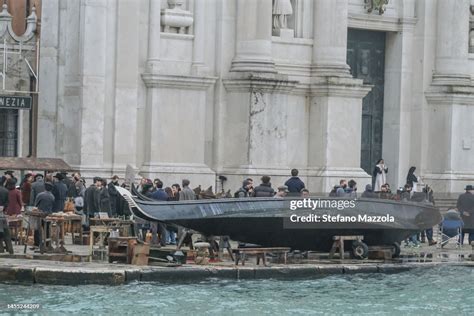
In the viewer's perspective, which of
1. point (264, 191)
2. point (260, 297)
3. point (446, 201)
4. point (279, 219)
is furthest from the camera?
point (446, 201)

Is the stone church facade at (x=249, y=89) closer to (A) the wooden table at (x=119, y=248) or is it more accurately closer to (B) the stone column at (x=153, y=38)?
(B) the stone column at (x=153, y=38)

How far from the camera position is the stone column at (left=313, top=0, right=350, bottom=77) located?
1927 inches

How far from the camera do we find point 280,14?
159 ft

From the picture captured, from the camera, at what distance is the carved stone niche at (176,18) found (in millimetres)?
46625

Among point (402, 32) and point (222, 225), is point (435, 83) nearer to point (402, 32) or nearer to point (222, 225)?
point (402, 32)

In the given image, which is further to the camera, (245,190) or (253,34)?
(253,34)

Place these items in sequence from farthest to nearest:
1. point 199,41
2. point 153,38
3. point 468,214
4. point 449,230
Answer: point 199,41
point 153,38
point 468,214
point 449,230

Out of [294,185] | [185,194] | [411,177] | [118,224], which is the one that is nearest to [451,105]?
[411,177]

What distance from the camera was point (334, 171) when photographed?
48.6 metres

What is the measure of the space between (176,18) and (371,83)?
26.0ft

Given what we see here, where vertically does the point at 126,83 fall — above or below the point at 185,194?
above

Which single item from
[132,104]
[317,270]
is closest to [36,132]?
[132,104]

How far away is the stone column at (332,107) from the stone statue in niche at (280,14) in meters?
0.95

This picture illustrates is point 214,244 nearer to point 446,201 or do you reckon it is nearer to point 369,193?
point 369,193
